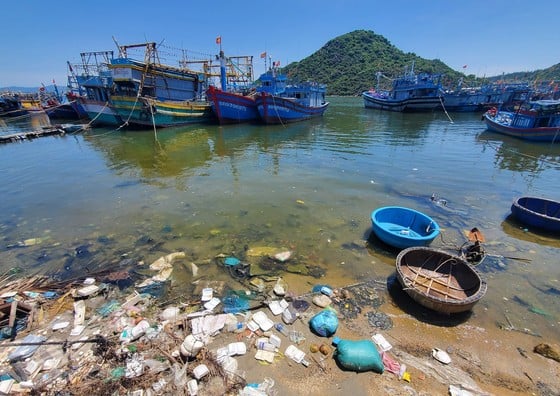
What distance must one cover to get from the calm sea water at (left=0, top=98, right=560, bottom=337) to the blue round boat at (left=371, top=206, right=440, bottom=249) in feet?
1.36

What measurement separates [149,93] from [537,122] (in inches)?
1209

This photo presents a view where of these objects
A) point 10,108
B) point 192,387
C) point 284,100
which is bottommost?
point 192,387

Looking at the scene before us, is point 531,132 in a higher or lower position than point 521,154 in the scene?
higher

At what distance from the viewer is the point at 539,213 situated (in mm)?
7418

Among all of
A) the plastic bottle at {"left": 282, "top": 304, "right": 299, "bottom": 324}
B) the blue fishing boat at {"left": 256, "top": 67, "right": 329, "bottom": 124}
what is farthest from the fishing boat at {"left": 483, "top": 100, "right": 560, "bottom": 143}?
the plastic bottle at {"left": 282, "top": 304, "right": 299, "bottom": 324}

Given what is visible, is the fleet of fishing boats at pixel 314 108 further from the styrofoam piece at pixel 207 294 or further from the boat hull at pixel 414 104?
the styrofoam piece at pixel 207 294

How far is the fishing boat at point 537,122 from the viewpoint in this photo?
16359 millimetres

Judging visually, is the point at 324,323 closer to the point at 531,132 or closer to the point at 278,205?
the point at 278,205

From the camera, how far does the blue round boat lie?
18.6 ft

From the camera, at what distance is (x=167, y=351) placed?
3332 millimetres

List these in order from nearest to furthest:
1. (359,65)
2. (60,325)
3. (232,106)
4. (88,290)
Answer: (60,325) → (88,290) → (232,106) → (359,65)

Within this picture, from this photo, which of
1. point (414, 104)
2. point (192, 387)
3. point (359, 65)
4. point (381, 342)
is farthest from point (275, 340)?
point (359, 65)

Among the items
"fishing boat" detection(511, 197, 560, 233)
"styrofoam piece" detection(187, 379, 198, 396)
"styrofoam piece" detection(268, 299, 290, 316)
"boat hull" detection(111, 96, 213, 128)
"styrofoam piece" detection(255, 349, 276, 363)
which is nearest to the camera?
"styrofoam piece" detection(187, 379, 198, 396)

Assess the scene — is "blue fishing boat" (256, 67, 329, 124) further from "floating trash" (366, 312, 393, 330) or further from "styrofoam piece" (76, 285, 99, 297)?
"floating trash" (366, 312, 393, 330)
